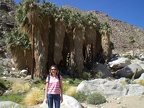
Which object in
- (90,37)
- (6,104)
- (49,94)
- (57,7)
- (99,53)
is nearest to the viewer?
(49,94)

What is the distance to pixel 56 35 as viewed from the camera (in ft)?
135

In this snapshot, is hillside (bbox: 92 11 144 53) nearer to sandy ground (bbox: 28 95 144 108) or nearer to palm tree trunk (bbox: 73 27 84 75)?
palm tree trunk (bbox: 73 27 84 75)

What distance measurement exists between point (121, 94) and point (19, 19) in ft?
79.7

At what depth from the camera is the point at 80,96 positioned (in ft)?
55.8

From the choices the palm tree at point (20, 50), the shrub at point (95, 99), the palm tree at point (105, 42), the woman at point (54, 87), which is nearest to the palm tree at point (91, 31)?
the palm tree at point (105, 42)

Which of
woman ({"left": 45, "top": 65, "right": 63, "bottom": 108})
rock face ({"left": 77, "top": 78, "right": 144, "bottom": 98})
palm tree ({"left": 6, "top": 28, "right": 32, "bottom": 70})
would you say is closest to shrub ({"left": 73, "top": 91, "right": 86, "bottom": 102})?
rock face ({"left": 77, "top": 78, "right": 144, "bottom": 98})

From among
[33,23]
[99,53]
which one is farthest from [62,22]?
[99,53]

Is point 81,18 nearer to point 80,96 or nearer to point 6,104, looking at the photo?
point 80,96

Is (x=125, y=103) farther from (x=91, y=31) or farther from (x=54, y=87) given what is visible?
(x=91, y=31)

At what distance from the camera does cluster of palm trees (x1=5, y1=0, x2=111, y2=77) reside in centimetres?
3706

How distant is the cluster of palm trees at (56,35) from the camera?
37.1 meters

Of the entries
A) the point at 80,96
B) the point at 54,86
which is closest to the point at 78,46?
the point at 80,96

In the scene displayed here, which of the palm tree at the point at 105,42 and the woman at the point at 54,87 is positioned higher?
the palm tree at the point at 105,42

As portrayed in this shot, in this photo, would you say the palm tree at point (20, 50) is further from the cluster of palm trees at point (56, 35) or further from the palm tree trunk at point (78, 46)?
the palm tree trunk at point (78, 46)
